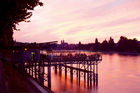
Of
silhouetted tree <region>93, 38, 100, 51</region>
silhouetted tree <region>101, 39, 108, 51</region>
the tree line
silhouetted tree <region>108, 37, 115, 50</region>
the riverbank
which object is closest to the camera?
the riverbank

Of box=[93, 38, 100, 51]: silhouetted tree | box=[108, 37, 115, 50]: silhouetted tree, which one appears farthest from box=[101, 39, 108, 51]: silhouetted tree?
box=[93, 38, 100, 51]: silhouetted tree

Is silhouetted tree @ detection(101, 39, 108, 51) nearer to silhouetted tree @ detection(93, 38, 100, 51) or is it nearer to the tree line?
the tree line

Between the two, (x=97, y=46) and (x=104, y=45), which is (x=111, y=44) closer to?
(x=104, y=45)

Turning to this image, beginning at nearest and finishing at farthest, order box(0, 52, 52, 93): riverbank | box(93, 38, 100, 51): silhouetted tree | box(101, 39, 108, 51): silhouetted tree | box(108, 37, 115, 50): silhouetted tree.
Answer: box(0, 52, 52, 93): riverbank
box(108, 37, 115, 50): silhouetted tree
box(101, 39, 108, 51): silhouetted tree
box(93, 38, 100, 51): silhouetted tree

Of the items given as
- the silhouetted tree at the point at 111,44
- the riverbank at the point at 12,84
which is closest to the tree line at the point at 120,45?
the silhouetted tree at the point at 111,44

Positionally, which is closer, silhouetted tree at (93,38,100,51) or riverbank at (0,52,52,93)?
riverbank at (0,52,52,93)

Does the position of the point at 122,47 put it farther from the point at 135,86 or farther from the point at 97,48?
the point at 135,86

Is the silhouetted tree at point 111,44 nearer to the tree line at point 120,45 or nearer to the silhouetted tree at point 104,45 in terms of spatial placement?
the tree line at point 120,45

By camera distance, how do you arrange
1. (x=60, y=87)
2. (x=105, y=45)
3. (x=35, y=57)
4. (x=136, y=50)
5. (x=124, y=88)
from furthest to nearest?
1. (x=105, y=45)
2. (x=136, y=50)
3. (x=124, y=88)
4. (x=60, y=87)
5. (x=35, y=57)

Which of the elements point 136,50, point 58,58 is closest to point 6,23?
point 58,58

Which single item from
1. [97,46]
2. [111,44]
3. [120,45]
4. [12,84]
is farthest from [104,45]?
[12,84]

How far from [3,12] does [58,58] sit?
2315 cm

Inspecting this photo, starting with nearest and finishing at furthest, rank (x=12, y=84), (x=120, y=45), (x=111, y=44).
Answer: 1. (x=12, y=84)
2. (x=120, y=45)
3. (x=111, y=44)

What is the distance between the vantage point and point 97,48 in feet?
646
